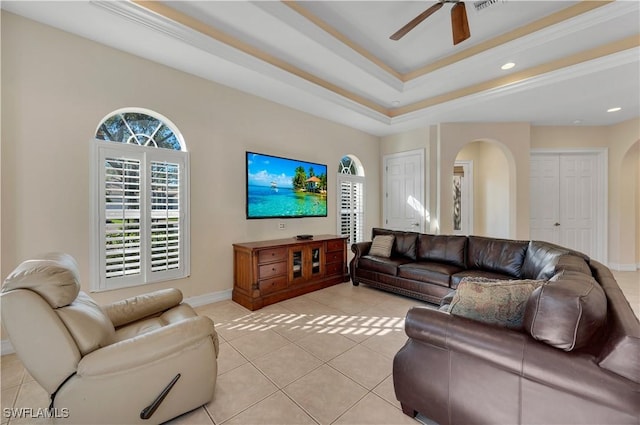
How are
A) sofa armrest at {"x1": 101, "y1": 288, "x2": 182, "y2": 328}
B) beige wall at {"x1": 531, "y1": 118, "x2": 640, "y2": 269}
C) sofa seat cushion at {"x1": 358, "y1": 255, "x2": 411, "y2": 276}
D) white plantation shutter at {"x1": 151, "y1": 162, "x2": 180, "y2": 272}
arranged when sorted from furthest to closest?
beige wall at {"x1": 531, "y1": 118, "x2": 640, "y2": 269} → sofa seat cushion at {"x1": 358, "y1": 255, "x2": 411, "y2": 276} → white plantation shutter at {"x1": 151, "y1": 162, "x2": 180, "y2": 272} → sofa armrest at {"x1": 101, "y1": 288, "x2": 182, "y2": 328}

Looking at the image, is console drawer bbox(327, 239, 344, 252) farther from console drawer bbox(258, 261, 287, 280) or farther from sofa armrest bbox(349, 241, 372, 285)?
console drawer bbox(258, 261, 287, 280)

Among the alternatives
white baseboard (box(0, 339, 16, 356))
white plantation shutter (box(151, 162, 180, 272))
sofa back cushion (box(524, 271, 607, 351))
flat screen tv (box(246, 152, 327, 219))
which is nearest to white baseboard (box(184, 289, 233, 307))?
white plantation shutter (box(151, 162, 180, 272))

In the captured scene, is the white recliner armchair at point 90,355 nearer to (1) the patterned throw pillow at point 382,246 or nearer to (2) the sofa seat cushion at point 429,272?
(2) the sofa seat cushion at point 429,272

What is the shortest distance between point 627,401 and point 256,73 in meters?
3.75

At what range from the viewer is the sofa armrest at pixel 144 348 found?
132 centimetres

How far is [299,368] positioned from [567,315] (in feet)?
5.81

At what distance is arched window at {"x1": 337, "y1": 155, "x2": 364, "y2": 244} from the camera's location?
5.27 metres

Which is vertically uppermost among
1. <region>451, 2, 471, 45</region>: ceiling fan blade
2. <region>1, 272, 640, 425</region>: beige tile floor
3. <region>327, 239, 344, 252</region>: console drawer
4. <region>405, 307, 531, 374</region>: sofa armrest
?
<region>451, 2, 471, 45</region>: ceiling fan blade

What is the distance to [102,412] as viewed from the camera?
4.49ft

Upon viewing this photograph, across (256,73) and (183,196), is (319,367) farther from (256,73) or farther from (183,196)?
(256,73)

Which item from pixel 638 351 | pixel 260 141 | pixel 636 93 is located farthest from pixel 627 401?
pixel 636 93

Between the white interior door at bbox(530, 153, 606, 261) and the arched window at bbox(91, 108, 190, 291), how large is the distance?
662 centimetres

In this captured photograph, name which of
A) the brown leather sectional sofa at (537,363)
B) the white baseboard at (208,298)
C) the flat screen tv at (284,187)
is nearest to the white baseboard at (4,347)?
the white baseboard at (208,298)

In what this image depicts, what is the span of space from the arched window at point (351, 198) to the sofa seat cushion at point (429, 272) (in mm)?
1834
